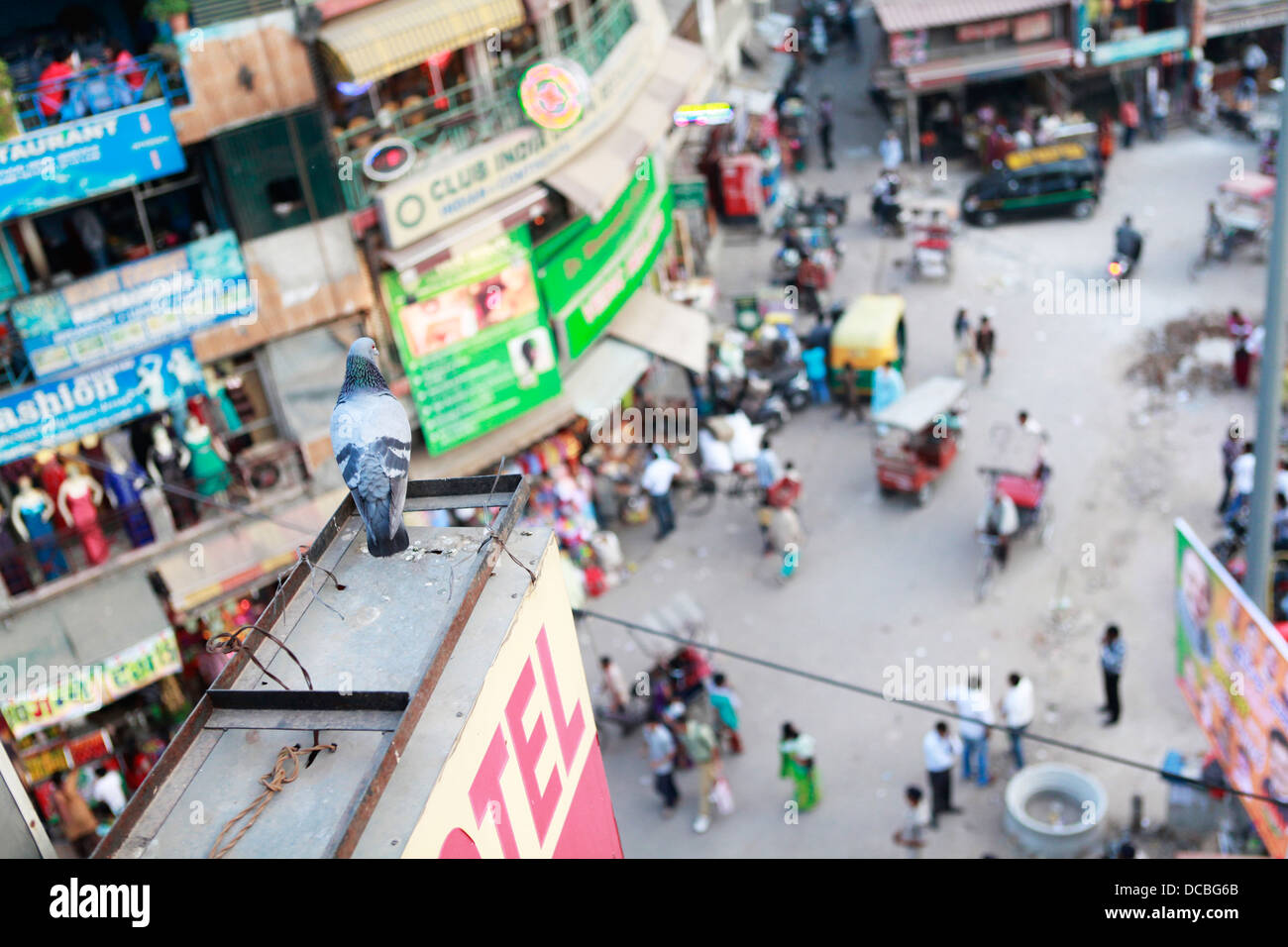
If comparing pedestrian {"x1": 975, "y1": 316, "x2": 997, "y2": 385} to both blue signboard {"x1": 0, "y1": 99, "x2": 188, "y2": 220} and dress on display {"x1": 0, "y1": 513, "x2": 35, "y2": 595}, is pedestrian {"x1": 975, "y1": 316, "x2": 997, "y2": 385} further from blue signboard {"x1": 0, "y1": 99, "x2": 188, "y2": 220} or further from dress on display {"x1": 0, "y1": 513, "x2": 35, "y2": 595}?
dress on display {"x1": 0, "y1": 513, "x2": 35, "y2": 595}

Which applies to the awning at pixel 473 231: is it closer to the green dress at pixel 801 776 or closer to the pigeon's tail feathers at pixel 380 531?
the green dress at pixel 801 776

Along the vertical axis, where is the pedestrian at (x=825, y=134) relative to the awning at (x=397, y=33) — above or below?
below

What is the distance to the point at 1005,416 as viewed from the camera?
854 inches

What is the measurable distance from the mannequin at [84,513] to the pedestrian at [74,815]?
2.68m

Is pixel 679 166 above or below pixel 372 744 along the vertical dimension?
below

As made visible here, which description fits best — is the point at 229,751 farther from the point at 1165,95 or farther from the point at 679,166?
the point at 1165,95

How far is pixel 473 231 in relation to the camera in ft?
55.4

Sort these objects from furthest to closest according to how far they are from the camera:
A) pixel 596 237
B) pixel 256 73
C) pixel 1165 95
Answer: pixel 1165 95 < pixel 596 237 < pixel 256 73

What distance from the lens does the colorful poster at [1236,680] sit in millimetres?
9562

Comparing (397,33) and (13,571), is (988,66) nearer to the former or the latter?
(397,33)

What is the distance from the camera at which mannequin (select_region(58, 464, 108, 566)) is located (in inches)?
602

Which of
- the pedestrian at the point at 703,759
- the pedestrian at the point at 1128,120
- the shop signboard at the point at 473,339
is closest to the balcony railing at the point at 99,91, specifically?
the shop signboard at the point at 473,339
